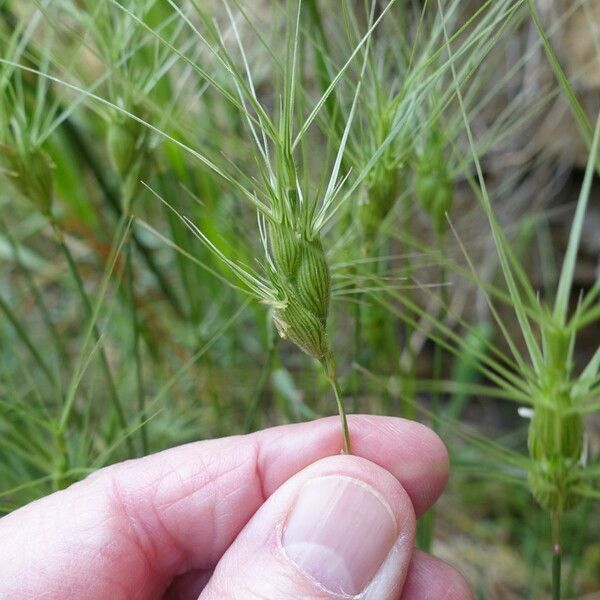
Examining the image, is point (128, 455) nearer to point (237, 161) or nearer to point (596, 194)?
point (237, 161)

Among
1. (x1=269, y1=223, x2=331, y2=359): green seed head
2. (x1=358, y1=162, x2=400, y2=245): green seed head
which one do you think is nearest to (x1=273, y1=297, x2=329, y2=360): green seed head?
(x1=269, y1=223, x2=331, y2=359): green seed head

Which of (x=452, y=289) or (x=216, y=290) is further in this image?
(x=452, y=289)

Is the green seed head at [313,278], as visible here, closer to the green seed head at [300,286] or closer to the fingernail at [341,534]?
the green seed head at [300,286]

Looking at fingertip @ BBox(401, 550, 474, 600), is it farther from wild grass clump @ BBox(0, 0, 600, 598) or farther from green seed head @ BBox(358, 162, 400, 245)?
green seed head @ BBox(358, 162, 400, 245)

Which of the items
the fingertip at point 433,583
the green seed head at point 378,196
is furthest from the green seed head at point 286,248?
the fingertip at point 433,583

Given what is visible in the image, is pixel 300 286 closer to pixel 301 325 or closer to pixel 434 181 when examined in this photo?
pixel 301 325

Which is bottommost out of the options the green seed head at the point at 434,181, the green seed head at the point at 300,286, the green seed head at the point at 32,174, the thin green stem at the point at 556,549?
the thin green stem at the point at 556,549

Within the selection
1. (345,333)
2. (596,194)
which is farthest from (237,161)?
(596,194)

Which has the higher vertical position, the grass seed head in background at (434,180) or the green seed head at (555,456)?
the grass seed head in background at (434,180)
